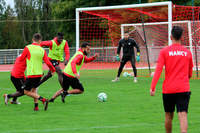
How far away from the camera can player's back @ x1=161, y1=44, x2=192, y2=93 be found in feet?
20.6

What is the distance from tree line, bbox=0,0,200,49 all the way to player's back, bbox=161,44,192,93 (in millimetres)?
31657

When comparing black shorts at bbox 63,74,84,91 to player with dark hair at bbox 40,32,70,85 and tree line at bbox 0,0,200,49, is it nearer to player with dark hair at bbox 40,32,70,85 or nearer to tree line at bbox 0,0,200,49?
player with dark hair at bbox 40,32,70,85

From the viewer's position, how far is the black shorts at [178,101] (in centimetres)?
625

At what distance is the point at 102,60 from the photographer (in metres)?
32.0

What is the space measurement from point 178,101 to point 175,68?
484 mm

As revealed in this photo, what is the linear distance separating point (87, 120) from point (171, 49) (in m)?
2.97

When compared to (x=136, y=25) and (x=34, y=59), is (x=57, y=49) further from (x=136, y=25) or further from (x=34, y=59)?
(x=136, y=25)

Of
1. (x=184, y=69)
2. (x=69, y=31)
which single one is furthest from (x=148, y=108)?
(x=69, y=31)

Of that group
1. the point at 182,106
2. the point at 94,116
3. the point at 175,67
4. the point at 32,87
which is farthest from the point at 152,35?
the point at 182,106

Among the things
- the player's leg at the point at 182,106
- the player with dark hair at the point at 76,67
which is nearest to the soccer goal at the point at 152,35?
the player with dark hair at the point at 76,67

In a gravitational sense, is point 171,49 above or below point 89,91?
above

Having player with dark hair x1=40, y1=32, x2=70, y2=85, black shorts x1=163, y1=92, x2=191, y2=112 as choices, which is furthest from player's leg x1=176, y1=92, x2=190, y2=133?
player with dark hair x1=40, y1=32, x2=70, y2=85

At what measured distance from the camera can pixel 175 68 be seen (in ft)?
20.7

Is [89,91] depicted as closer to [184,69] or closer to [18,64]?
[18,64]
